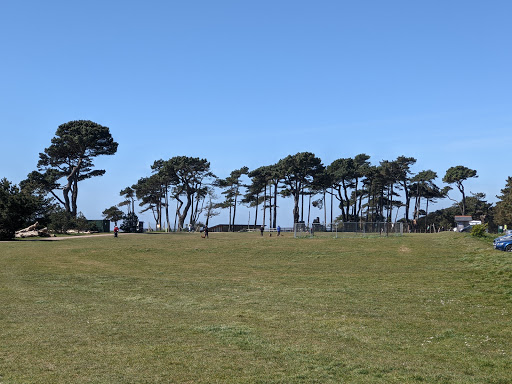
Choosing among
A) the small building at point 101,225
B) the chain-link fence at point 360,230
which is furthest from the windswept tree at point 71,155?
the chain-link fence at point 360,230

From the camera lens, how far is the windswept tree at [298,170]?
334ft

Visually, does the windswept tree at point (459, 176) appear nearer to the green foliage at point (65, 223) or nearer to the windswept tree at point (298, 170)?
the windswept tree at point (298, 170)

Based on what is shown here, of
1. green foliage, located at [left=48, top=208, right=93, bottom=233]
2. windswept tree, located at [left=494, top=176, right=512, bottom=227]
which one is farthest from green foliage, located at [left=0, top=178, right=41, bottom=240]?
windswept tree, located at [left=494, top=176, right=512, bottom=227]

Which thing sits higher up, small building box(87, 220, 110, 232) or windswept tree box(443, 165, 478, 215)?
windswept tree box(443, 165, 478, 215)

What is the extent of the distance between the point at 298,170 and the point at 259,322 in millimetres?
88774

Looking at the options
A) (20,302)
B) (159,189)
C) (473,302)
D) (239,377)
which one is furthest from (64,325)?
(159,189)

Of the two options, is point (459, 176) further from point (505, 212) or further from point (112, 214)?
point (112, 214)

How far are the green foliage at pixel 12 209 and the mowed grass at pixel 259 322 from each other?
23316 mm

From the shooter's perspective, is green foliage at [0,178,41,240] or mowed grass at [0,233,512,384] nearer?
mowed grass at [0,233,512,384]

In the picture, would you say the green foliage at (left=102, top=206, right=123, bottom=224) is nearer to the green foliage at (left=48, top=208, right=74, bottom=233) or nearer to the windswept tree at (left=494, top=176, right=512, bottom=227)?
the green foliage at (left=48, top=208, right=74, bottom=233)

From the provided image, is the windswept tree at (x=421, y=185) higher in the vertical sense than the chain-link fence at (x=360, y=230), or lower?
higher

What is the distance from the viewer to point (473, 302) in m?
18.3

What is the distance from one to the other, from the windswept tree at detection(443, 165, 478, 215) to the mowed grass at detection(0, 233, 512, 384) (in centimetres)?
8586

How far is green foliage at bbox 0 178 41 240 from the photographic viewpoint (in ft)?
176
